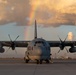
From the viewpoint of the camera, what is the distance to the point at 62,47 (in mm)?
51625

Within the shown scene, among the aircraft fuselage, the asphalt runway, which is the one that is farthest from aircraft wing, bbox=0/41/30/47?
the asphalt runway

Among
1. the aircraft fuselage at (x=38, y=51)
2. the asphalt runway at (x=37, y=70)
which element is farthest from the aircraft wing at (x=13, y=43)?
the asphalt runway at (x=37, y=70)

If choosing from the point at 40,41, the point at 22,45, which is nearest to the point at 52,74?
the point at 40,41

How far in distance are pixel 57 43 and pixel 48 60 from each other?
13059 mm

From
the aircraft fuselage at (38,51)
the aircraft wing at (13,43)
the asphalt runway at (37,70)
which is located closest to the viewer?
the asphalt runway at (37,70)

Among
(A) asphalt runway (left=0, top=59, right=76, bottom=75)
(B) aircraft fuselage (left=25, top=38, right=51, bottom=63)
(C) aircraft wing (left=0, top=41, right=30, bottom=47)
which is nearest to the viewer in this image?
(A) asphalt runway (left=0, top=59, right=76, bottom=75)

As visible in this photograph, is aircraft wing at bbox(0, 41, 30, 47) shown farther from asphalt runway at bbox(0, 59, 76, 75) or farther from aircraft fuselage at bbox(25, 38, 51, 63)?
asphalt runway at bbox(0, 59, 76, 75)

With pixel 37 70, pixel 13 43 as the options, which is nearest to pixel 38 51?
pixel 37 70

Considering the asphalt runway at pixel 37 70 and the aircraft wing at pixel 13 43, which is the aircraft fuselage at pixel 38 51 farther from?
the aircraft wing at pixel 13 43

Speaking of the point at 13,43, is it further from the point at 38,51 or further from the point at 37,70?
the point at 37,70

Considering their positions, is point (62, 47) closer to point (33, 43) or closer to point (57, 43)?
point (57, 43)

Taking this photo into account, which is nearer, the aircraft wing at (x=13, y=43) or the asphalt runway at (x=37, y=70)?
the asphalt runway at (x=37, y=70)

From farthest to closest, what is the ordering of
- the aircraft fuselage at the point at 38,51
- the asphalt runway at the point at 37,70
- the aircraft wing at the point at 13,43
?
1. the aircraft wing at the point at 13,43
2. the aircraft fuselage at the point at 38,51
3. the asphalt runway at the point at 37,70

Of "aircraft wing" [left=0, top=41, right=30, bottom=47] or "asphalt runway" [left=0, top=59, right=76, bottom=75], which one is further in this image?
"aircraft wing" [left=0, top=41, right=30, bottom=47]
